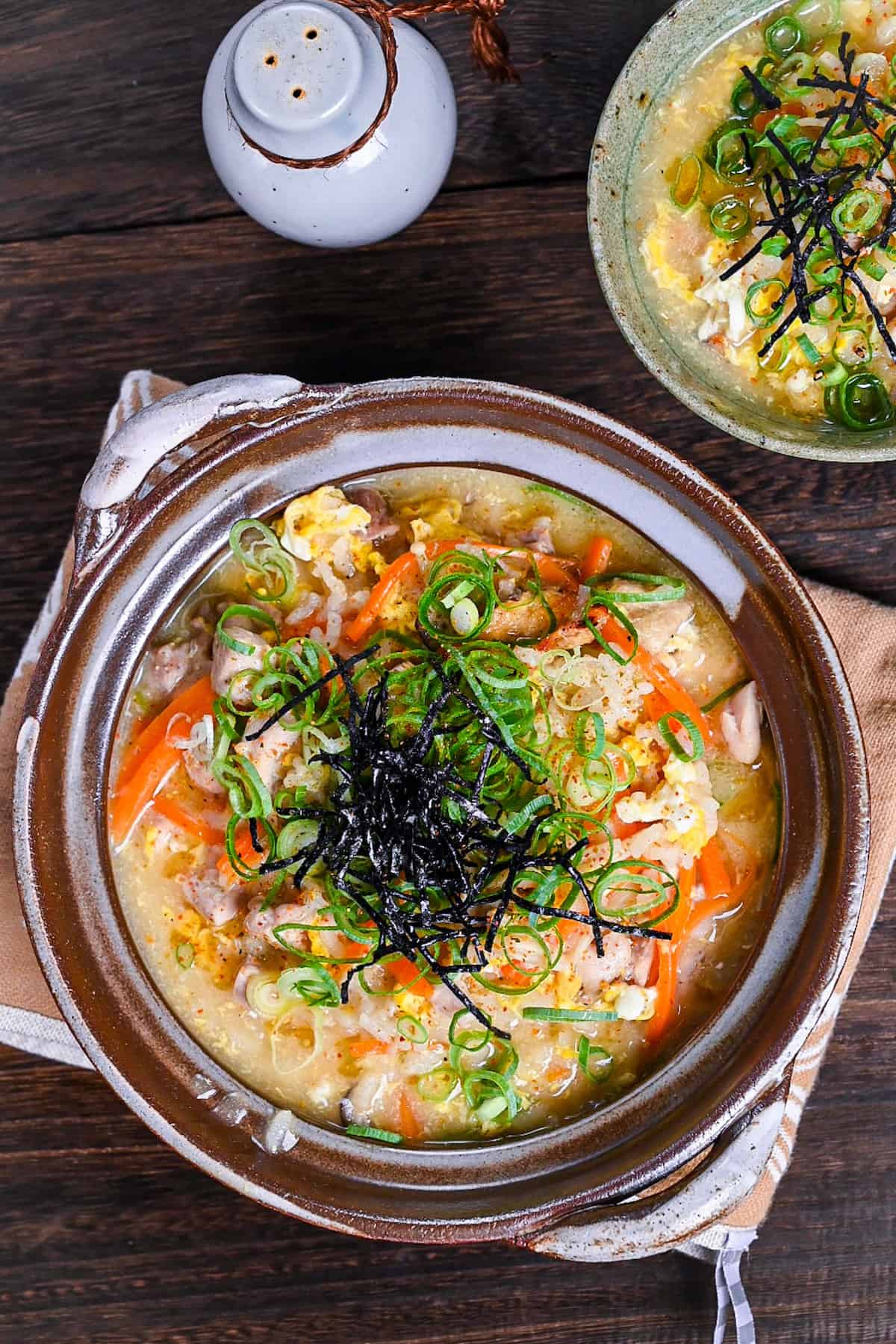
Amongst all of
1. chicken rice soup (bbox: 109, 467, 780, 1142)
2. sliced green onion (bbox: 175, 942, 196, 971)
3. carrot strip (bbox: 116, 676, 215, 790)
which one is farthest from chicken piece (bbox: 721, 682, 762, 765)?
sliced green onion (bbox: 175, 942, 196, 971)

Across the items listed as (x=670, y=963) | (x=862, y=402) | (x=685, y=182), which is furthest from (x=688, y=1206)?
(x=685, y=182)

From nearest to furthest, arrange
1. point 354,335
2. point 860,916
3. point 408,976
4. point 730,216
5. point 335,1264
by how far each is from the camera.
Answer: point 408,976, point 730,216, point 860,916, point 354,335, point 335,1264

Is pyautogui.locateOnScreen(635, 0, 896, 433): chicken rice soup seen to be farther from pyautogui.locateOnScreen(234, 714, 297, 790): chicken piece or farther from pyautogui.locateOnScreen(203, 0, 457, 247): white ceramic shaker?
pyautogui.locateOnScreen(234, 714, 297, 790): chicken piece

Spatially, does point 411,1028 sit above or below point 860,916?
above

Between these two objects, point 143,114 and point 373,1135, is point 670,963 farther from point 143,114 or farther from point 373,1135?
point 143,114

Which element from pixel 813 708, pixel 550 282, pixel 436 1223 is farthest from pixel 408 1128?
pixel 550 282

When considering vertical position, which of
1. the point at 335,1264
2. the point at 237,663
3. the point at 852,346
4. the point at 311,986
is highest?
the point at 852,346
